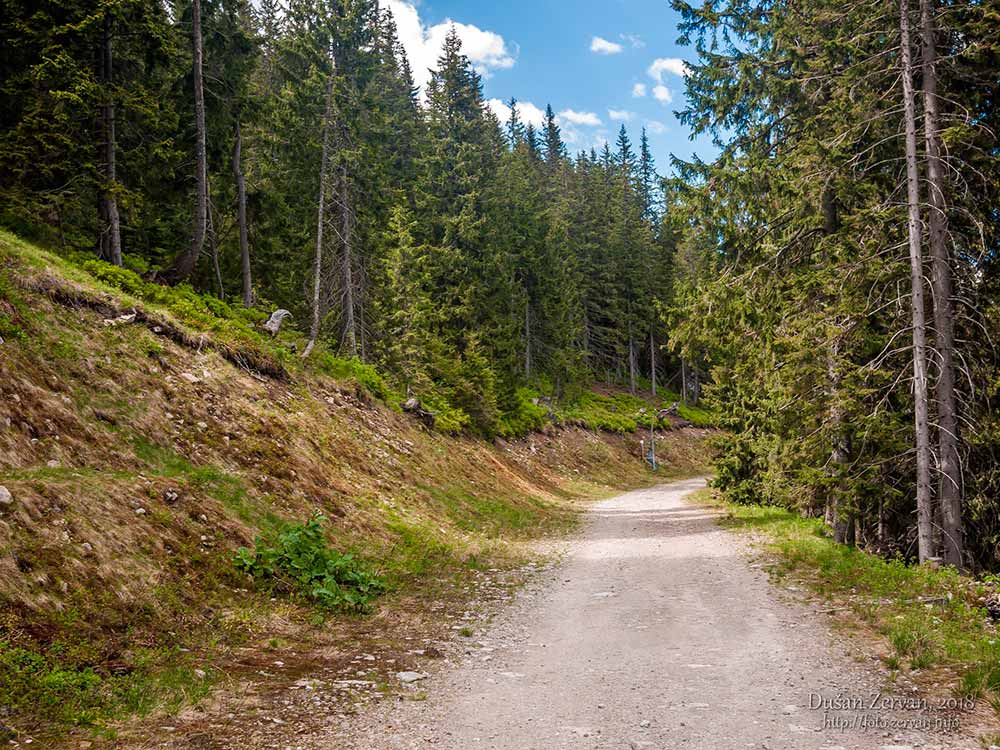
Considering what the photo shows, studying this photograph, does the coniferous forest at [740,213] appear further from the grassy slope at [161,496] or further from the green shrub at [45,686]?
the green shrub at [45,686]

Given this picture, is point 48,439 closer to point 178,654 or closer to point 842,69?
point 178,654

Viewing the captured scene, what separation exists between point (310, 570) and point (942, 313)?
11.8 meters

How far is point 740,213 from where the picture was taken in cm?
1529

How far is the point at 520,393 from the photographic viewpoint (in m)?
38.3

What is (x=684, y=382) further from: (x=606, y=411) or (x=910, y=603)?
(x=910, y=603)

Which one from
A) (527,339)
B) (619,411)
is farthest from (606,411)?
(527,339)

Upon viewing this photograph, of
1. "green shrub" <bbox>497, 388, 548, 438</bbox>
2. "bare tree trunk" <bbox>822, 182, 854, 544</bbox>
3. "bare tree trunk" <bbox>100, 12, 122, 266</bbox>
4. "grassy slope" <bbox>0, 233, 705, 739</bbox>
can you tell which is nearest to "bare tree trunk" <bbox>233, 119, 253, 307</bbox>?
"grassy slope" <bbox>0, 233, 705, 739</bbox>

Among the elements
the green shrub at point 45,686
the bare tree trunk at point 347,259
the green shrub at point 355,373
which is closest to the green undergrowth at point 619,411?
the bare tree trunk at point 347,259

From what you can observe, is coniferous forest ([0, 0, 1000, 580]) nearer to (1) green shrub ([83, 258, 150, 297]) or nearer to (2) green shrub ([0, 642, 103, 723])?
(1) green shrub ([83, 258, 150, 297])

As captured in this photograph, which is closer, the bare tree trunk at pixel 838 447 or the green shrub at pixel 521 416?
the bare tree trunk at pixel 838 447

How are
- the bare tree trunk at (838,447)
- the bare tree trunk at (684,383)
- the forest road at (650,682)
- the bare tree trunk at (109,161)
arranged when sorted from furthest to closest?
the bare tree trunk at (684,383), the bare tree trunk at (109,161), the bare tree trunk at (838,447), the forest road at (650,682)

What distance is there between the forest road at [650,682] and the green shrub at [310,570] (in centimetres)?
211

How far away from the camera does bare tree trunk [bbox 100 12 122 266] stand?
56.3 feet

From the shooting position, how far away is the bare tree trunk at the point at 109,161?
56.3ft
